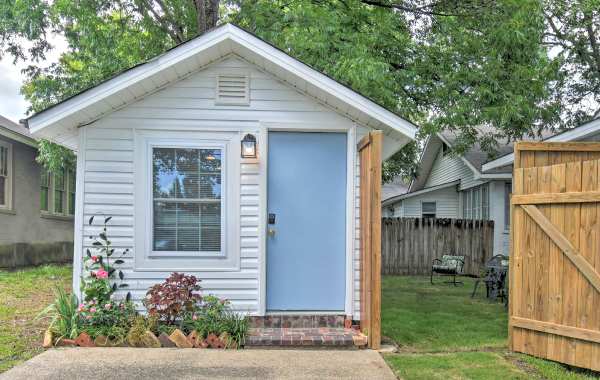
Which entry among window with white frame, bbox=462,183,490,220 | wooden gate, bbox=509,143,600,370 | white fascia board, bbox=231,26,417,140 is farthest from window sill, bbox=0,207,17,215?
window with white frame, bbox=462,183,490,220

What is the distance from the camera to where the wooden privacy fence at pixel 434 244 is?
1315 centimetres

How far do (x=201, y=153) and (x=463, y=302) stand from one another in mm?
5245

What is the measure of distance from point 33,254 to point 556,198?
43.0 ft

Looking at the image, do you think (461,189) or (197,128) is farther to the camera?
(461,189)

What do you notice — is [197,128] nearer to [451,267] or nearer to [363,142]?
[363,142]

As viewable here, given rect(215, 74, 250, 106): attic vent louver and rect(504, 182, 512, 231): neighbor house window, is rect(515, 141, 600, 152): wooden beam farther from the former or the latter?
rect(504, 182, 512, 231): neighbor house window

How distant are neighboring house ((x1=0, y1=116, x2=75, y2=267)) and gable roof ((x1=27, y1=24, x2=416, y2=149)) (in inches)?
293

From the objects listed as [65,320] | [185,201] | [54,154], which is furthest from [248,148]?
[54,154]

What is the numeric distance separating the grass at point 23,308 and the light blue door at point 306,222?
2615mm

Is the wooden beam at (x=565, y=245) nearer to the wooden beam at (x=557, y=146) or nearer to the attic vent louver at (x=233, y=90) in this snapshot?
the wooden beam at (x=557, y=146)

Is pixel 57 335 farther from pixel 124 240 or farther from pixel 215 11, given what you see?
pixel 215 11

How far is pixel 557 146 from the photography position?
18.1ft

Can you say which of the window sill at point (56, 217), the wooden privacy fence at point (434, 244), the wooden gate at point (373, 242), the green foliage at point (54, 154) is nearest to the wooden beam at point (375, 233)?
the wooden gate at point (373, 242)

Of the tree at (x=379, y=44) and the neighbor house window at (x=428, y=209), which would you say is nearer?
the tree at (x=379, y=44)
